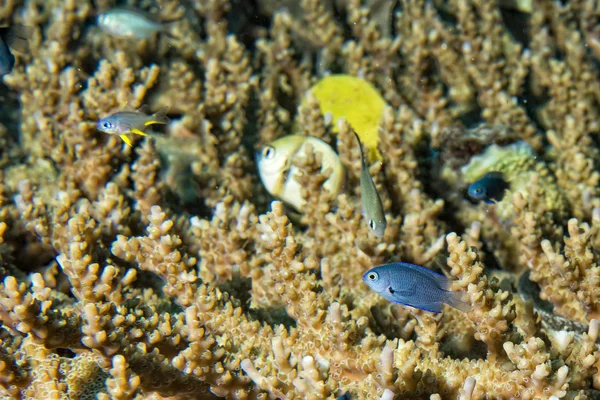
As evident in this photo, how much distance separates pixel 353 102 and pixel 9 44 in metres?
2.74

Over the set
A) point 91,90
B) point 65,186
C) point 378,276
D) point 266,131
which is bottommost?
point 65,186

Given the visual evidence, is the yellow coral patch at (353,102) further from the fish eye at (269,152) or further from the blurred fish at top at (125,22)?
the blurred fish at top at (125,22)

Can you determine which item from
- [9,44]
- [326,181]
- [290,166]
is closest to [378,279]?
[326,181]

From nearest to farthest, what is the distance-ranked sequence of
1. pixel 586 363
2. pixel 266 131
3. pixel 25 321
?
pixel 25 321
pixel 586 363
pixel 266 131

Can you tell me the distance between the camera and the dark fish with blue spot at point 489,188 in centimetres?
313

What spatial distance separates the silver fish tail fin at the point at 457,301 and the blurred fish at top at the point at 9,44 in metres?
2.91

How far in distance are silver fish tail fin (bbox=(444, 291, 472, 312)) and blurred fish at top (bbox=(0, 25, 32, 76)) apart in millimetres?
2910

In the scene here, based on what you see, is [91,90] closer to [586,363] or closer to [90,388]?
[90,388]

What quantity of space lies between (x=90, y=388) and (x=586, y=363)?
2316mm

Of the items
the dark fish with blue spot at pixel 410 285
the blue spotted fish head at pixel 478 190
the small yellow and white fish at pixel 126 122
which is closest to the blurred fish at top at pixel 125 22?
the small yellow and white fish at pixel 126 122

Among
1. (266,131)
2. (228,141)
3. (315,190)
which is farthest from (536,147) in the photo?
(228,141)

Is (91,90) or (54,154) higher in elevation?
(91,90)

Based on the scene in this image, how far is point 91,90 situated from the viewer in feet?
11.9

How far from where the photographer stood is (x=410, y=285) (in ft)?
6.44
